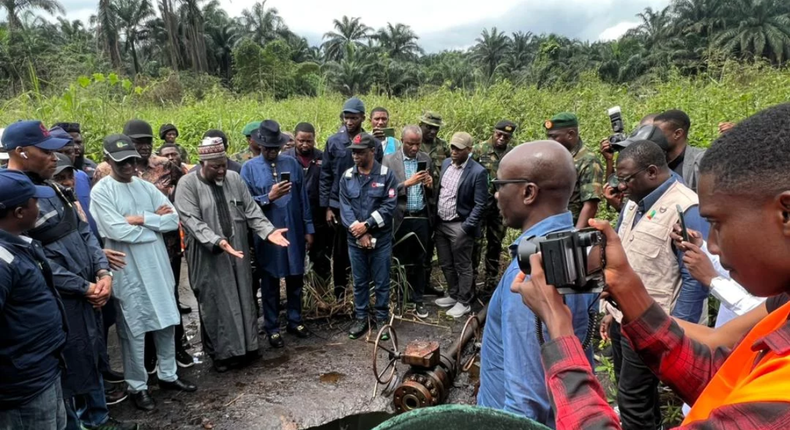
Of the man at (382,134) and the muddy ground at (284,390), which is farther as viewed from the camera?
the man at (382,134)

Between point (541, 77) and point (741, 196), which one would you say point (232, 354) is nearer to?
point (741, 196)

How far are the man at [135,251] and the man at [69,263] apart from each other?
0.92ft

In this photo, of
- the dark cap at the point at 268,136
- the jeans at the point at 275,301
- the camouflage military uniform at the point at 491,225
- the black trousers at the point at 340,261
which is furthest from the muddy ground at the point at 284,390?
the dark cap at the point at 268,136

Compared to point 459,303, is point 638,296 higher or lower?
higher

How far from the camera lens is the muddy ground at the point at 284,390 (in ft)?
12.0

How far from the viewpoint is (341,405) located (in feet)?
12.5

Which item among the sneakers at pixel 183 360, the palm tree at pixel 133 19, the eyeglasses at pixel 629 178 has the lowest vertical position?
the sneakers at pixel 183 360

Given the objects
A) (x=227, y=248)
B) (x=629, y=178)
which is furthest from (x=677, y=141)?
(x=227, y=248)

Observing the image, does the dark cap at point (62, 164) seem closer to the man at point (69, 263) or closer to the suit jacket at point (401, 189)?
the man at point (69, 263)

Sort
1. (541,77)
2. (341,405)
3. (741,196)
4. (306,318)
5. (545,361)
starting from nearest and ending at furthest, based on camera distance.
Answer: (741,196) → (545,361) → (341,405) → (306,318) → (541,77)

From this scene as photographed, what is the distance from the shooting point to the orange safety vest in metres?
0.78

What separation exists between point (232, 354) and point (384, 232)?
1.89 metres

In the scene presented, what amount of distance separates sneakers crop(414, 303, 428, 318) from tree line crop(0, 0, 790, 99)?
12176 mm

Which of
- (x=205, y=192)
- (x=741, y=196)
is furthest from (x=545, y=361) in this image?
(x=205, y=192)
